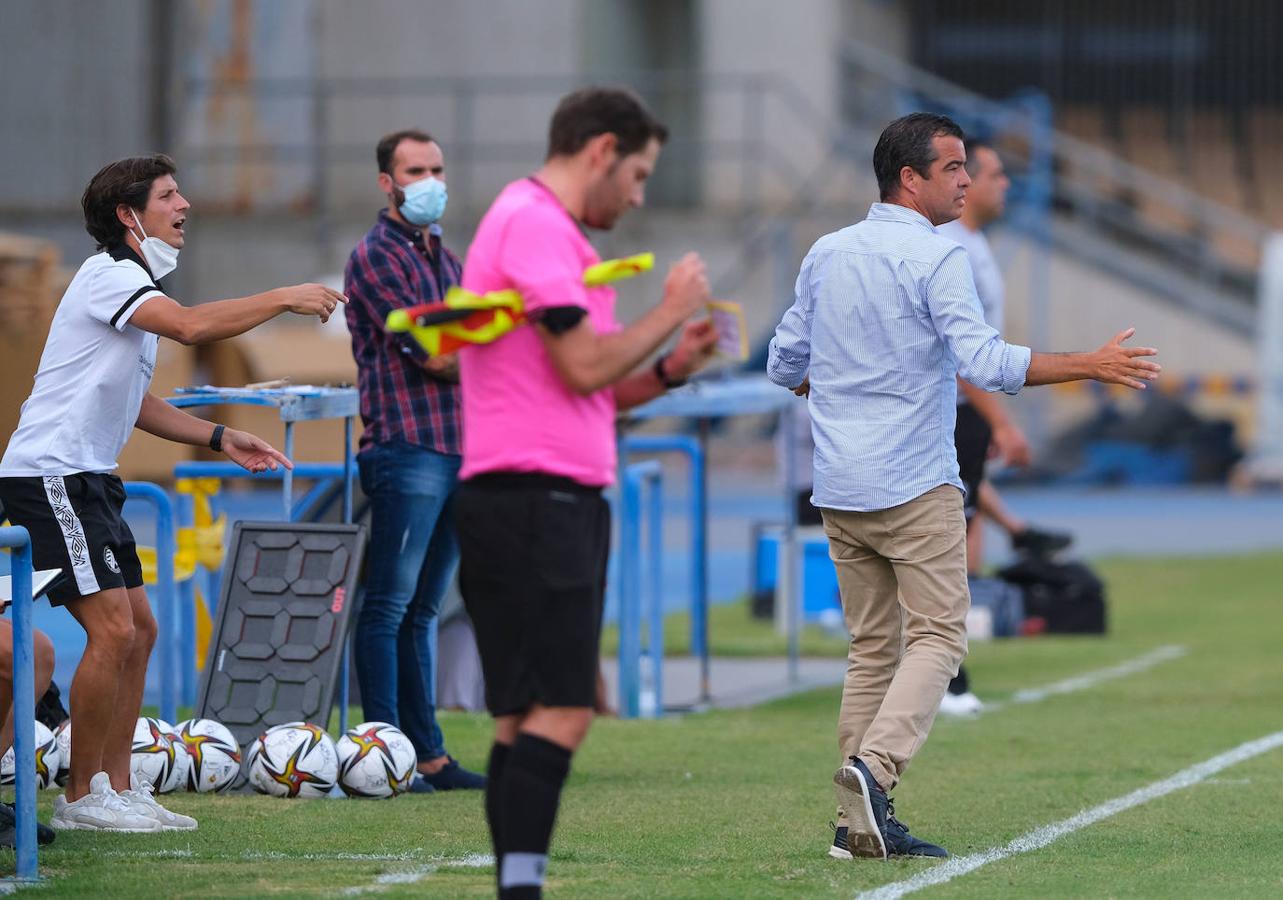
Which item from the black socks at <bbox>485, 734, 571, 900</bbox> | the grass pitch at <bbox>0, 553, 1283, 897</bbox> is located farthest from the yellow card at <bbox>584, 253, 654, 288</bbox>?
the grass pitch at <bbox>0, 553, 1283, 897</bbox>

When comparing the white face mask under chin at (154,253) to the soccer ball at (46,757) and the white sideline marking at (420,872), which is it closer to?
the soccer ball at (46,757)

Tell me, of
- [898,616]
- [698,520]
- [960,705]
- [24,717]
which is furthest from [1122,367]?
[698,520]

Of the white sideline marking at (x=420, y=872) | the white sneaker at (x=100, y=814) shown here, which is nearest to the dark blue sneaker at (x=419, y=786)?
the white sneaker at (x=100, y=814)

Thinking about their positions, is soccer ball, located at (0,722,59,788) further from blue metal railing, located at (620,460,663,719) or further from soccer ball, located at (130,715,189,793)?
blue metal railing, located at (620,460,663,719)

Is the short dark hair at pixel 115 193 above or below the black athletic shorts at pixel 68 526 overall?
above

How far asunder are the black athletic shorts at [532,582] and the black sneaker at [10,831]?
1.94m

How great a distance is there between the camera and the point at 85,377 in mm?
5887

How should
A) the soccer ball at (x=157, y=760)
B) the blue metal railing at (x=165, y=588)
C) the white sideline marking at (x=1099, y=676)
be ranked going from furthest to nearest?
the white sideline marking at (x=1099, y=676) < the blue metal railing at (x=165, y=588) < the soccer ball at (x=157, y=760)

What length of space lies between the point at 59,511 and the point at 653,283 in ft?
63.3

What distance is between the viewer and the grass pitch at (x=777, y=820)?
18.0 ft

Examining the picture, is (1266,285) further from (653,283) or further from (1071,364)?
(1071,364)

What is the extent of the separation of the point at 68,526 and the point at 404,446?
1.44 meters

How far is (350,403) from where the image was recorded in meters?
7.46

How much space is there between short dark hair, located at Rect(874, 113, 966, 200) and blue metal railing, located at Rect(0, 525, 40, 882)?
2528mm
